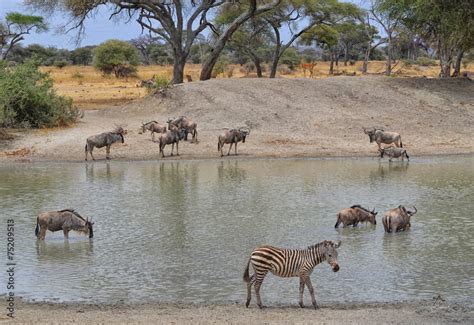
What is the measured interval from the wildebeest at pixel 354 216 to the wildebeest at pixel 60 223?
4.70 metres

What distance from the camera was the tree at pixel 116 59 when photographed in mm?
61094

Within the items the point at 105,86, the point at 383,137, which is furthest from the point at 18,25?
the point at 383,137

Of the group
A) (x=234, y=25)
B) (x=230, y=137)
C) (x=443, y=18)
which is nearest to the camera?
(x=230, y=137)

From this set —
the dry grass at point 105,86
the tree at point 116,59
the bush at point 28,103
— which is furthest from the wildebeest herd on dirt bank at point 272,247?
the tree at point 116,59

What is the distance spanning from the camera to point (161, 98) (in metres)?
33.8

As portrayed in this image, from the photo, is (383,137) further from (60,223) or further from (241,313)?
(241,313)

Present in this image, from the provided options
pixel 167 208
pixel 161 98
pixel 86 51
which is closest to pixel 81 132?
pixel 161 98

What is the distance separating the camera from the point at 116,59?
60.6m

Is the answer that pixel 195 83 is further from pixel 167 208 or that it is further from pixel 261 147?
pixel 167 208

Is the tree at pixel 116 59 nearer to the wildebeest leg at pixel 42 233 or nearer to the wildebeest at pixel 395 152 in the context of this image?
the wildebeest at pixel 395 152

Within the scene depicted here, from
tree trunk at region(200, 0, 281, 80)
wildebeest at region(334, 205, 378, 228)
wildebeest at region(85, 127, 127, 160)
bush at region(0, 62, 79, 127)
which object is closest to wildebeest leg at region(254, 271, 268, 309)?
wildebeest at region(334, 205, 378, 228)

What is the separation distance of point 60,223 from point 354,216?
5500 mm

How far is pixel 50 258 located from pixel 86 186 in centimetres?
807

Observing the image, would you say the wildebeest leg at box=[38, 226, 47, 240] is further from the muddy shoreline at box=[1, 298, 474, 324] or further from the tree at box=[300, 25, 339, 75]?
the tree at box=[300, 25, 339, 75]
